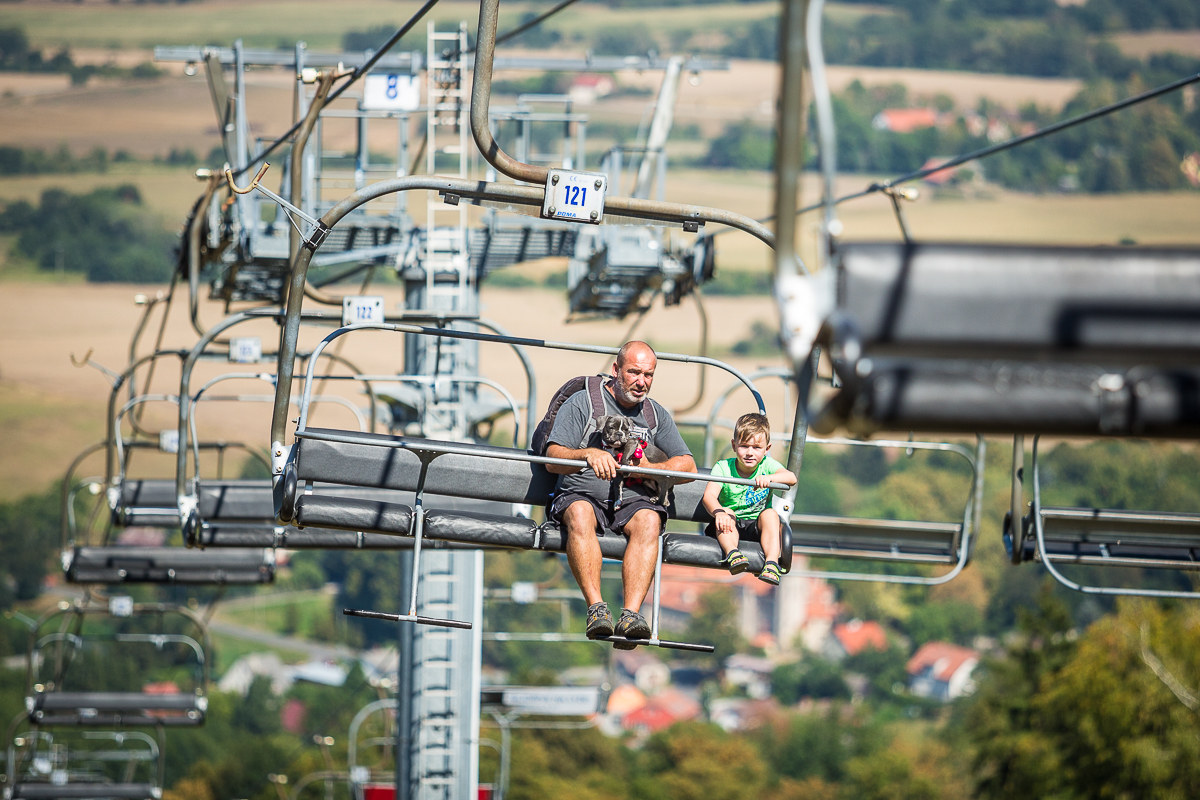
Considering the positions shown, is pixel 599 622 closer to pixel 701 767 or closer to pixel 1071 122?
pixel 1071 122

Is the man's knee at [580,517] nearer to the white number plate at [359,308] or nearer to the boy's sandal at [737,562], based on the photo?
the boy's sandal at [737,562]

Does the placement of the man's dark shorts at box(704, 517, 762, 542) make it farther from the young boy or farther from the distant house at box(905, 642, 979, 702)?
the distant house at box(905, 642, 979, 702)

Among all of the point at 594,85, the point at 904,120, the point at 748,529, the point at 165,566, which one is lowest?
the point at 748,529

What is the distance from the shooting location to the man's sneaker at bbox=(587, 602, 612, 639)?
6000mm

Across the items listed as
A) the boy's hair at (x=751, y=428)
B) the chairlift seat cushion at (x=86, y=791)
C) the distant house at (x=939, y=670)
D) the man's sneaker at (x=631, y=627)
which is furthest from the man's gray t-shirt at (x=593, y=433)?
the distant house at (x=939, y=670)

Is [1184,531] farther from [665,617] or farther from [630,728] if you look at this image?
[665,617]

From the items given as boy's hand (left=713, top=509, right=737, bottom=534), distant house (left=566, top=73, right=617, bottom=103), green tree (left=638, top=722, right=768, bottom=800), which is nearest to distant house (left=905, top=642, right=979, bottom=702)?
green tree (left=638, top=722, right=768, bottom=800)

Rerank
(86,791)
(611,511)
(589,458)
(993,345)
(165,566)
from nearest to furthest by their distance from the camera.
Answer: (993,345) < (589,458) < (611,511) < (165,566) < (86,791)

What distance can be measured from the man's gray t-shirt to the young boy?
251mm

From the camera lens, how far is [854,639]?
322 ft

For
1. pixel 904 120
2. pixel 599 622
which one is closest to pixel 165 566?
pixel 599 622

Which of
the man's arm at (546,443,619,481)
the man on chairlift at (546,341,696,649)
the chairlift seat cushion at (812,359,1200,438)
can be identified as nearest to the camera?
the chairlift seat cushion at (812,359,1200,438)

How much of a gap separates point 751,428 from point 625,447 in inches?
22.6

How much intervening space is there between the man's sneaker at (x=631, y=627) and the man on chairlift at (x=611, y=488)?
0.21 m
